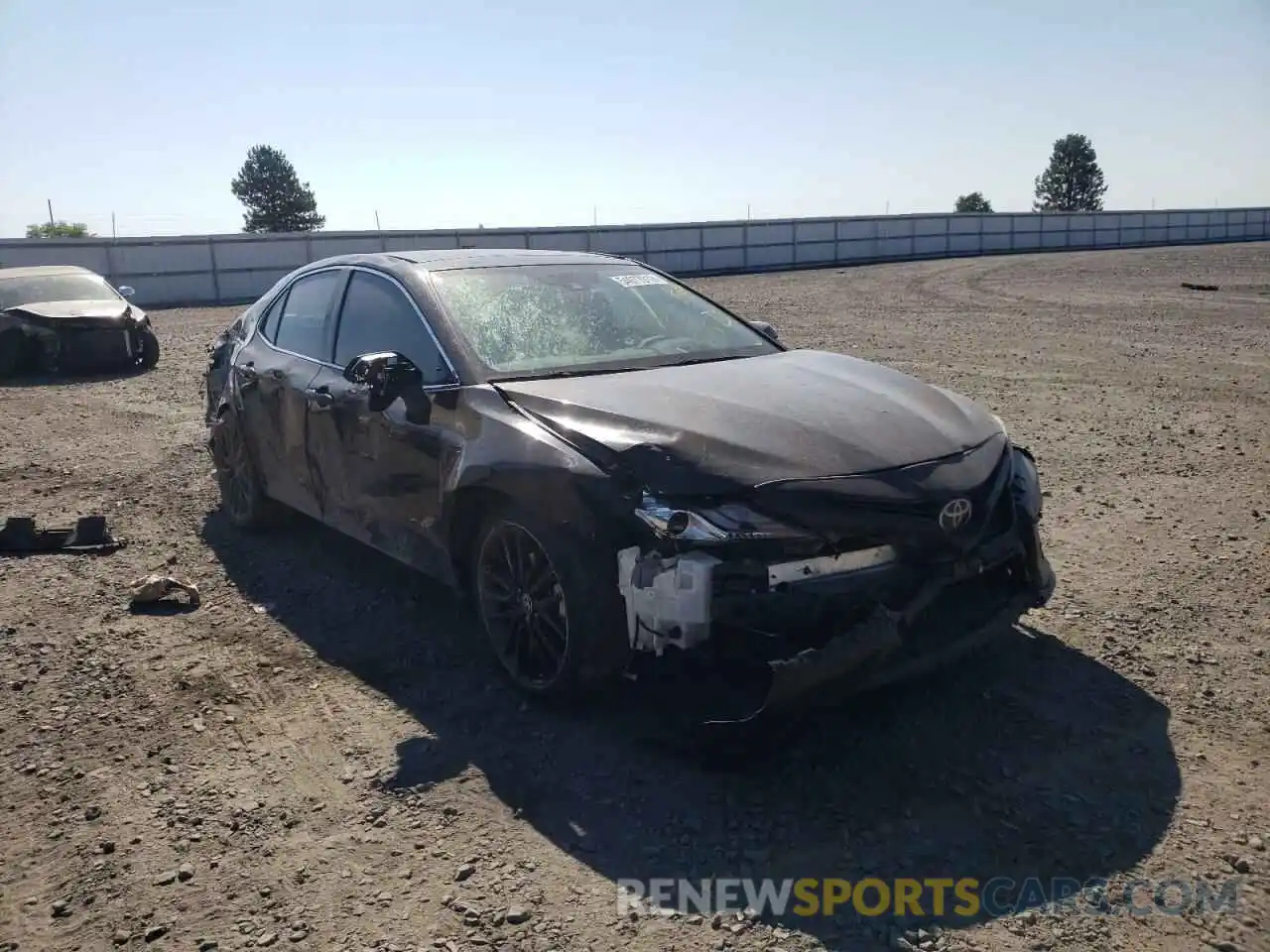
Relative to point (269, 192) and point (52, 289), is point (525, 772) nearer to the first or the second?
point (52, 289)

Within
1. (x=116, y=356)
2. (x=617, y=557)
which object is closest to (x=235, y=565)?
(x=617, y=557)

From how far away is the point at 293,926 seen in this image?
2824mm

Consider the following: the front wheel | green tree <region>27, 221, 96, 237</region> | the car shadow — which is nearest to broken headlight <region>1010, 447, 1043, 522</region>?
the car shadow

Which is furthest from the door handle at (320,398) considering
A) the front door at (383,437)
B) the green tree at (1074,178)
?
the green tree at (1074,178)

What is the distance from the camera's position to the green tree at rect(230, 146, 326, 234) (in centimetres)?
7538

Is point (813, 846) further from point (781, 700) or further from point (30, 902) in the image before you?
point (30, 902)

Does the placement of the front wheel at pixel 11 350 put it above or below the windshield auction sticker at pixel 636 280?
below

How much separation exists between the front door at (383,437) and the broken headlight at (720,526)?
122 centimetres

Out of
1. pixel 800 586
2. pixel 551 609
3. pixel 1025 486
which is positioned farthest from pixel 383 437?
pixel 1025 486

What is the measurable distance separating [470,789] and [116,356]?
11940 mm

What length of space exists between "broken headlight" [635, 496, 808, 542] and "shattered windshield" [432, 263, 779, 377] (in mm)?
1267

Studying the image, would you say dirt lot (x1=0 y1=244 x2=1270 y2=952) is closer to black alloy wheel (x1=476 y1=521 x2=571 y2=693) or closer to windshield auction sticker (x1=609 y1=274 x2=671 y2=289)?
black alloy wheel (x1=476 y1=521 x2=571 y2=693)

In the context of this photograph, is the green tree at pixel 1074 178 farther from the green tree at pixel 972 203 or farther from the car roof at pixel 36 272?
the car roof at pixel 36 272

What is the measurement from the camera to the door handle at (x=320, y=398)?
5035 millimetres
